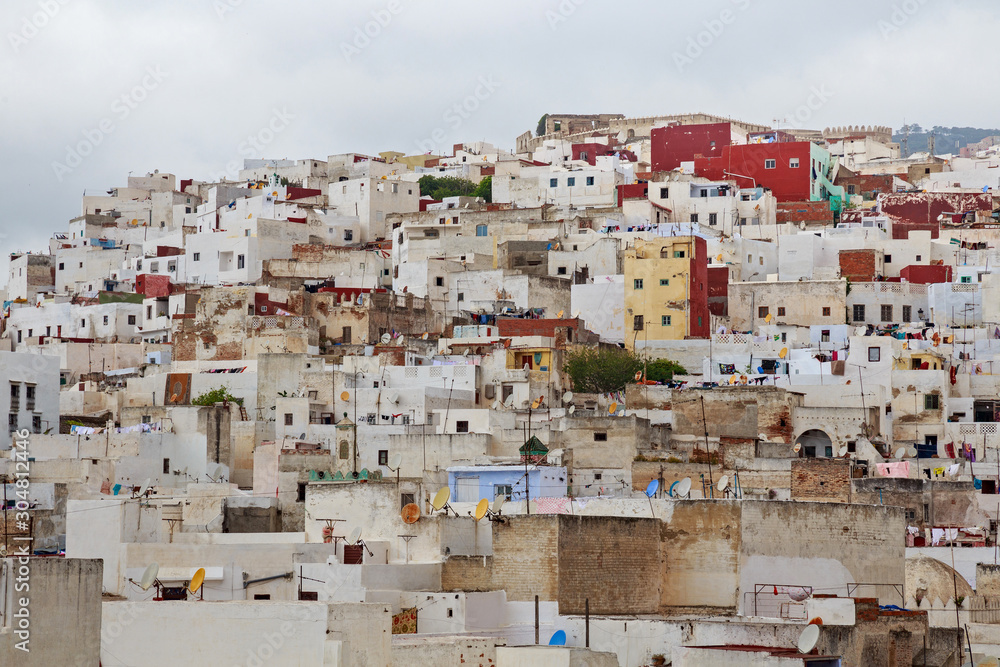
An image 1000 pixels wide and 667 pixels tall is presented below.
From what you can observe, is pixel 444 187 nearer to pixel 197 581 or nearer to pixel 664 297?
pixel 664 297

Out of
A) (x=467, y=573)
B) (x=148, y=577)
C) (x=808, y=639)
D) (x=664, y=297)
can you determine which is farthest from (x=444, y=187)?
(x=808, y=639)

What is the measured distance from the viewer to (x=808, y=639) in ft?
57.5

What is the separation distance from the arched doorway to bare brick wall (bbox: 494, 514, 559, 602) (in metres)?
12.9

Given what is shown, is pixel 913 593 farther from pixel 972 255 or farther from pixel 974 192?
pixel 974 192

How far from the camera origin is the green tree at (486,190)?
6173 centimetres

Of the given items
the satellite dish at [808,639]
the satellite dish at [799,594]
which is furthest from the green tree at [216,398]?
the satellite dish at [808,639]

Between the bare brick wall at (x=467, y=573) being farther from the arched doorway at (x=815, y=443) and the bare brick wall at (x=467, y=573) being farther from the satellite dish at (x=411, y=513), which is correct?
the arched doorway at (x=815, y=443)

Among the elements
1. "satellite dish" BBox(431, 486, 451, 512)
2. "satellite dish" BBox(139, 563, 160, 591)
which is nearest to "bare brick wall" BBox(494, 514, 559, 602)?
"satellite dish" BBox(431, 486, 451, 512)

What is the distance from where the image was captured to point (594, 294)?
44188mm

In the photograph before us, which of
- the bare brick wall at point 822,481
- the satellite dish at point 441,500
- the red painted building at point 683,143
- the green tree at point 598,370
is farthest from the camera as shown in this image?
the red painted building at point 683,143

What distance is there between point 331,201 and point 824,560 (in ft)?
125

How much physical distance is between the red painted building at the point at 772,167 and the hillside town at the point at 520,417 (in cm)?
12

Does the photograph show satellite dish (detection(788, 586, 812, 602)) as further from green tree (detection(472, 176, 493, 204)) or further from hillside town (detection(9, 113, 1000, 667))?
green tree (detection(472, 176, 493, 204))

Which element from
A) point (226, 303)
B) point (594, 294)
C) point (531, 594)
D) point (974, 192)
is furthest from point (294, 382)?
point (974, 192)
